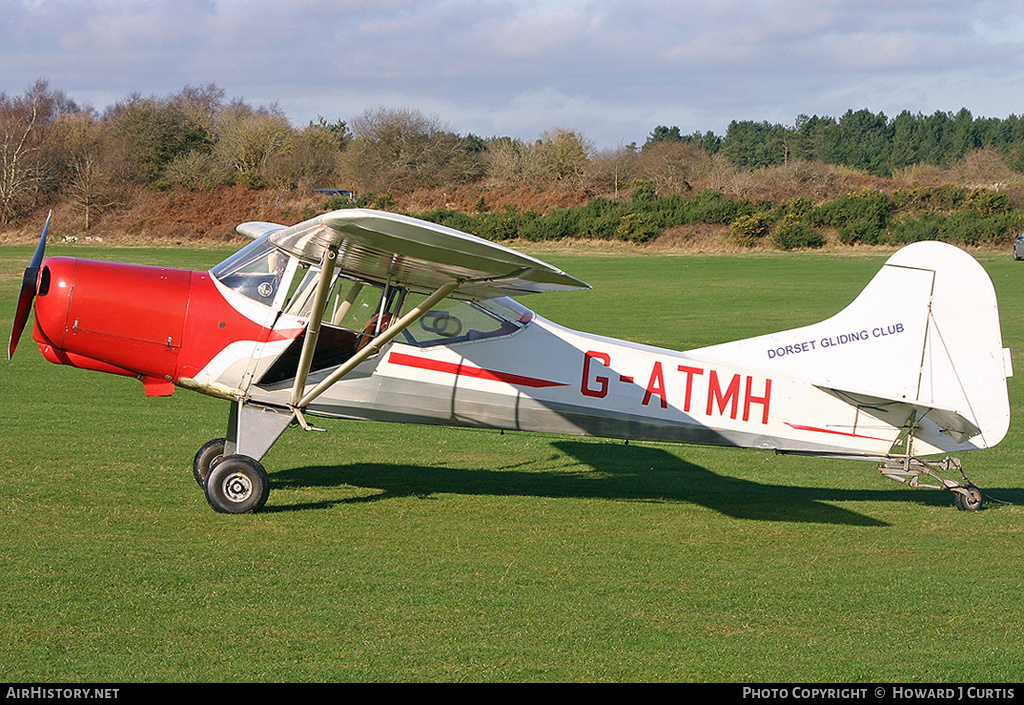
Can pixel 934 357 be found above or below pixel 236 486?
above

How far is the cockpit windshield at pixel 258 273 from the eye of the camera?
26.6 feet

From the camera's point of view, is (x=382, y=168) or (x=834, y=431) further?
(x=382, y=168)

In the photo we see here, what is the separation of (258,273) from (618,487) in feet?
13.4

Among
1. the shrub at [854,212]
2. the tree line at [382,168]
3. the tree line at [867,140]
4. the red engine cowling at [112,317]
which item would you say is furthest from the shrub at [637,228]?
the red engine cowling at [112,317]

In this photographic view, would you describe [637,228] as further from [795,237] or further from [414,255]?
[414,255]

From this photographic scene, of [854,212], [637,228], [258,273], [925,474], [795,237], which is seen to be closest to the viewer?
[258,273]

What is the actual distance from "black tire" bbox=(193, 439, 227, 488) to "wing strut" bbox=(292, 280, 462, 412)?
1.31 meters

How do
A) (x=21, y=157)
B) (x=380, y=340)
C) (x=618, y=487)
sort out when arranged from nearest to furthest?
1. (x=380, y=340)
2. (x=618, y=487)
3. (x=21, y=157)

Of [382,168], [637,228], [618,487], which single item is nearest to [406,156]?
[382,168]

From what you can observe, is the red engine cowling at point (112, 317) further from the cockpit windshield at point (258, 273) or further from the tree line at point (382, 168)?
the tree line at point (382, 168)

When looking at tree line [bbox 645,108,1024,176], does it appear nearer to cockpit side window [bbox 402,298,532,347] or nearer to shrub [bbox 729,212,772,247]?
shrub [bbox 729,212,772,247]

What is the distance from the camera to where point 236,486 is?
793 centimetres

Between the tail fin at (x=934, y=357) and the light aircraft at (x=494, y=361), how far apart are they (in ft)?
0.04

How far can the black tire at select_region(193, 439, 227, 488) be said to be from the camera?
28.8 feet
